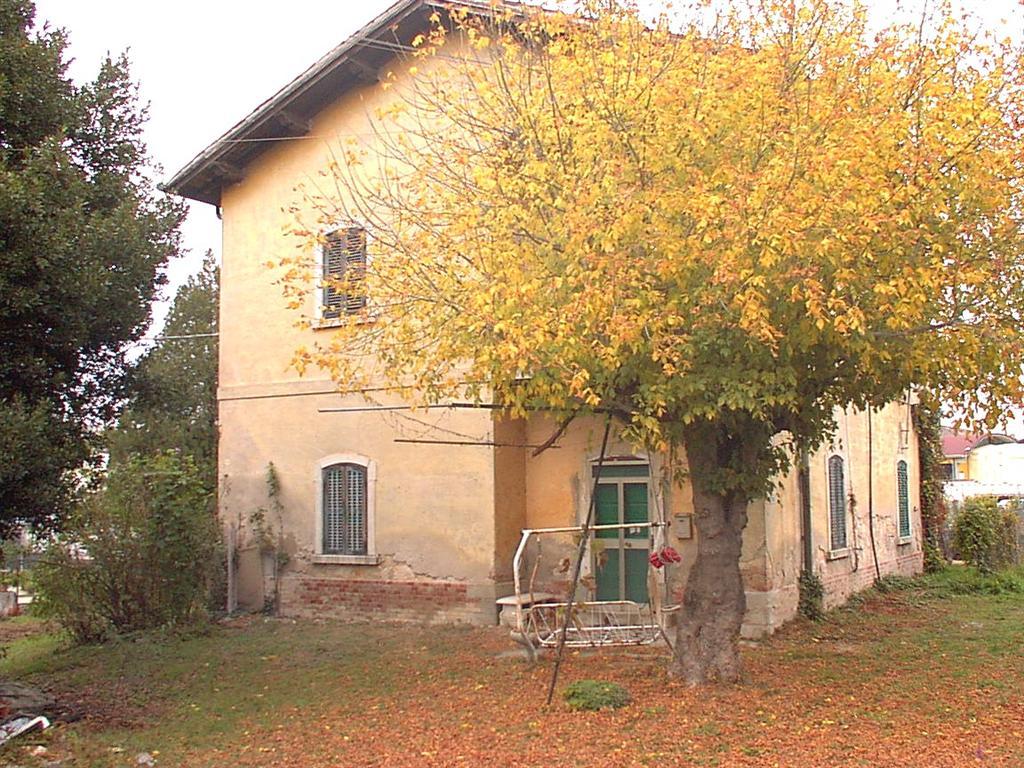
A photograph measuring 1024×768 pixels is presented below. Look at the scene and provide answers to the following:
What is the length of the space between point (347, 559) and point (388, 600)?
0.90 metres

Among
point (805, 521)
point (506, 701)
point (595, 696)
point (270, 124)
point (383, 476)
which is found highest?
point (270, 124)

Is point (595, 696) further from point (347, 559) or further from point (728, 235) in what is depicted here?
point (347, 559)

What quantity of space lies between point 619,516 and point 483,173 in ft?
20.9

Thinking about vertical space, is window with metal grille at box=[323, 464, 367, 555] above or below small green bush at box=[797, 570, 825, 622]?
above

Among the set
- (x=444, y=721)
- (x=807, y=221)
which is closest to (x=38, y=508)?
(x=444, y=721)

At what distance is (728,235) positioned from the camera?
777cm

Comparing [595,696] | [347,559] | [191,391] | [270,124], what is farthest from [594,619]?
[191,391]

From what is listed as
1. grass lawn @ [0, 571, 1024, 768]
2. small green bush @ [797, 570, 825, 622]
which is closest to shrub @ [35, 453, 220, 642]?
grass lawn @ [0, 571, 1024, 768]

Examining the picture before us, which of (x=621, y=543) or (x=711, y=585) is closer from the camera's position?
(x=711, y=585)

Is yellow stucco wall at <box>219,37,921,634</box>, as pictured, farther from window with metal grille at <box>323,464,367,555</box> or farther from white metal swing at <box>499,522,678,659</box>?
white metal swing at <box>499,522,678,659</box>

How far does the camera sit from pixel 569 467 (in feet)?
46.4

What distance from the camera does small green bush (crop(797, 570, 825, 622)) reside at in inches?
530

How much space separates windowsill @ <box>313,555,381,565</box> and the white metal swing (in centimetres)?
241

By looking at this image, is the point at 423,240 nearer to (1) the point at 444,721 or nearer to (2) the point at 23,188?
(2) the point at 23,188
